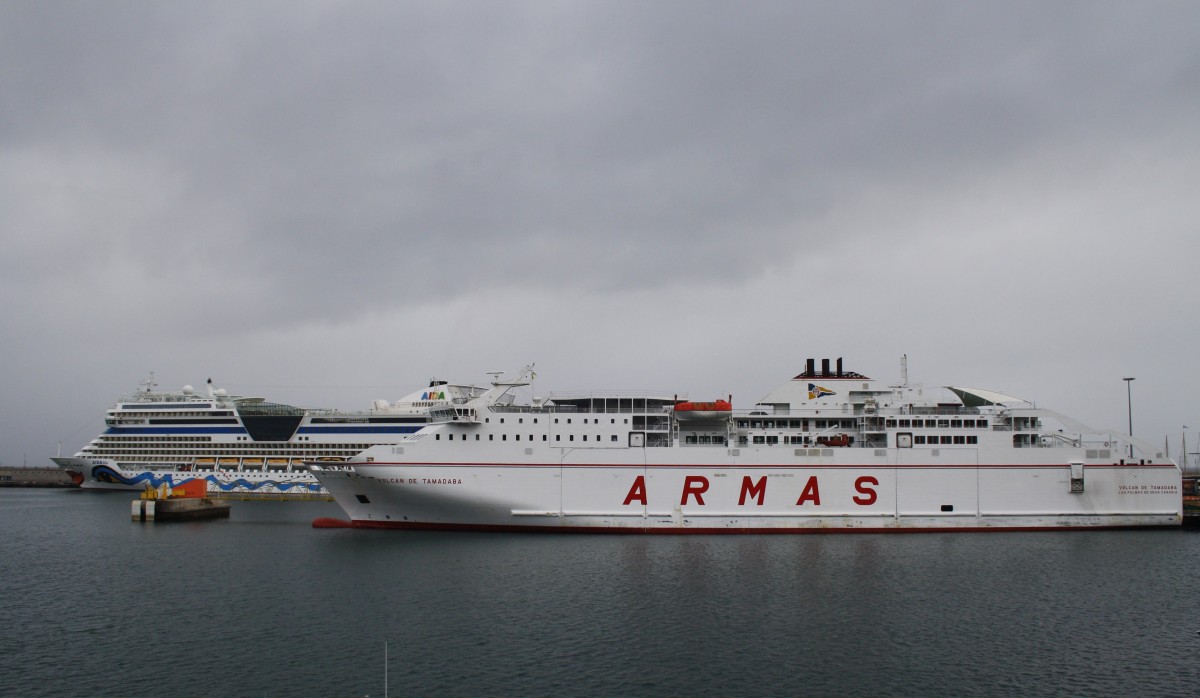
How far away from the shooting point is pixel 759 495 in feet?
106

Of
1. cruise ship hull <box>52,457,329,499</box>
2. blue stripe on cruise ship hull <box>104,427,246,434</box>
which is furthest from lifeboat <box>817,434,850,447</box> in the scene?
blue stripe on cruise ship hull <box>104,427,246,434</box>

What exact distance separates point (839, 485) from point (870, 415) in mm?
3680

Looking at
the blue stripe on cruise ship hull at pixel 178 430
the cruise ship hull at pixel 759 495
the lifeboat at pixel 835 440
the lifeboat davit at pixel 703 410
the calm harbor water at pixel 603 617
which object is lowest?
the calm harbor water at pixel 603 617

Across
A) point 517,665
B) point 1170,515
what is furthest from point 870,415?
point 517,665

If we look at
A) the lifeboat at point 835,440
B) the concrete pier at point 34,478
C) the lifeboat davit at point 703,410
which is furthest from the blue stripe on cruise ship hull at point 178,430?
the lifeboat at point 835,440

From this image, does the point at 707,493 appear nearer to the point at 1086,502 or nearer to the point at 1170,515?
the point at 1086,502

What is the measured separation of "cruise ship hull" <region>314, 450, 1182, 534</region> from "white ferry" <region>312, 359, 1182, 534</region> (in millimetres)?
60

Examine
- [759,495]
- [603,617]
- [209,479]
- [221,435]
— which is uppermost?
[221,435]

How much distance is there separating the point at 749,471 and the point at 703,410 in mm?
3299

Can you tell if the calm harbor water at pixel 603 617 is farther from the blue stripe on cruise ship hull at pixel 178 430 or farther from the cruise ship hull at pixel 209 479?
the blue stripe on cruise ship hull at pixel 178 430

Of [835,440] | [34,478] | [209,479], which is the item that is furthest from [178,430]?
[835,440]

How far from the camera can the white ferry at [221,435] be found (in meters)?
62.8

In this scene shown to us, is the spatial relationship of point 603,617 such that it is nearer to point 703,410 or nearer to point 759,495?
point 759,495

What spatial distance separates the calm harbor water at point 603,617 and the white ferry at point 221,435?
3223 centimetres
